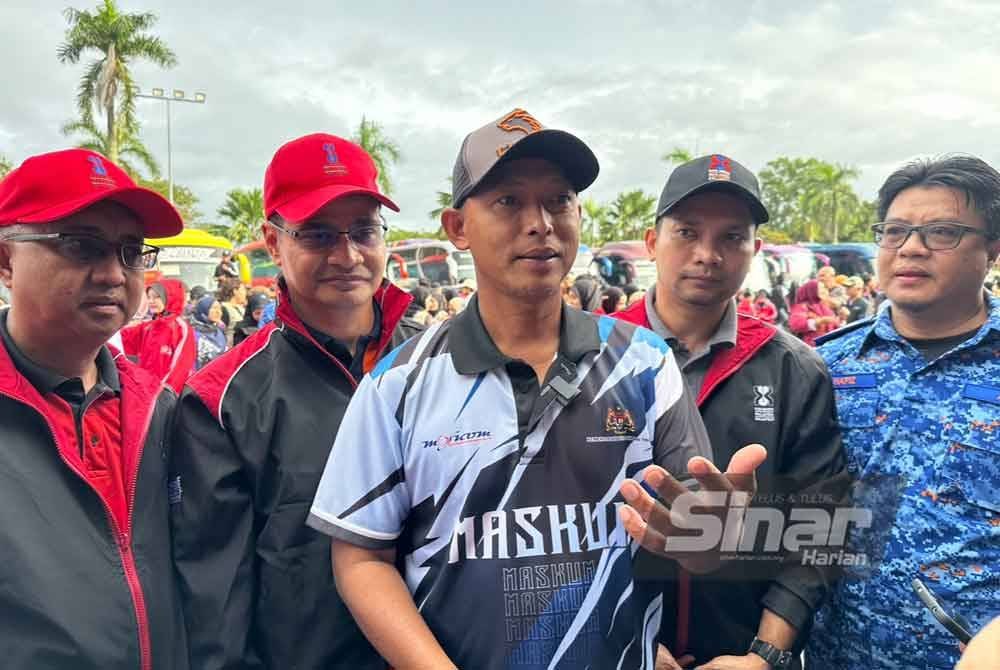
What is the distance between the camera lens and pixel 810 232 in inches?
2361

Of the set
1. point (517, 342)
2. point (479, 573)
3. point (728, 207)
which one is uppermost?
point (728, 207)

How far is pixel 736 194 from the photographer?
7.80 ft

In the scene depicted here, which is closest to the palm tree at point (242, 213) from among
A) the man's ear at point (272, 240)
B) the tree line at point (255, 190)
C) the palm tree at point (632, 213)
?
the tree line at point (255, 190)

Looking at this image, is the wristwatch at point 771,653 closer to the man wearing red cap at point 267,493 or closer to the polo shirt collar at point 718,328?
the polo shirt collar at point 718,328

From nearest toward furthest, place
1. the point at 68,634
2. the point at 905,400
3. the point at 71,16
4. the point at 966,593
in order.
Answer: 1. the point at 68,634
2. the point at 966,593
3. the point at 905,400
4. the point at 71,16

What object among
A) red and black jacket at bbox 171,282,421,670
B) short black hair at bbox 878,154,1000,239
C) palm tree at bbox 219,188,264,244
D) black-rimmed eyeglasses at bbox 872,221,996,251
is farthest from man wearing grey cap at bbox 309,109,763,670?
palm tree at bbox 219,188,264,244

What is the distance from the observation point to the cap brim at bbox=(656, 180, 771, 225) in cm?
232

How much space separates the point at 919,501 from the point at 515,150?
159 cm

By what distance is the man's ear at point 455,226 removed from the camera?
1.81 m

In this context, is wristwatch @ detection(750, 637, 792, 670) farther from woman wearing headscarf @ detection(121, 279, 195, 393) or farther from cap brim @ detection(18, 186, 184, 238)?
woman wearing headscarf @ detection(121, 279, 195, 393)

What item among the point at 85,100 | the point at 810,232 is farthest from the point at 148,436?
the point at 810,232

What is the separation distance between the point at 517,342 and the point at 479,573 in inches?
21.6

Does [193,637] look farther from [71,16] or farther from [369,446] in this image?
[71,16]

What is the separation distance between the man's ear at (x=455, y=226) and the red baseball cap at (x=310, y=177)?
556 millimetres
